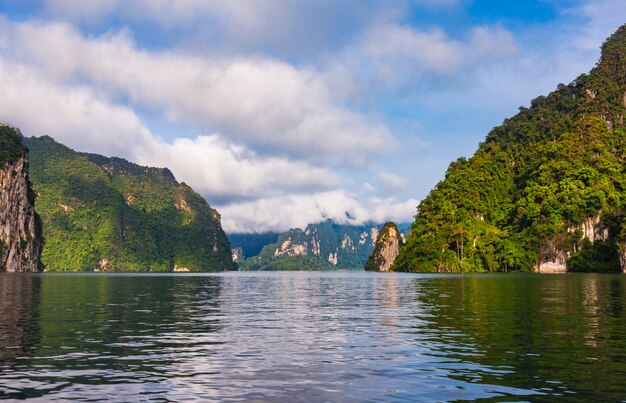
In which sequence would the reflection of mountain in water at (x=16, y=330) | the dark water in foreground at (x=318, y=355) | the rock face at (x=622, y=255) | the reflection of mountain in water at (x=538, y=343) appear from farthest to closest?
the rock face at (x=622, y=255) → the reflection of mountain in water at (x=16, y=330) → the reflection of mountain in water at (x=538, y=343) → the dark water in foreground at (x=318, y=355)

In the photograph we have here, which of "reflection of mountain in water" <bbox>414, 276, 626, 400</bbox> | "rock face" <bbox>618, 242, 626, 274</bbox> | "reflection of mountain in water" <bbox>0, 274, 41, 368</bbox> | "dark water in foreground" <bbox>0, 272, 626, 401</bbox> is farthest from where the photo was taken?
"rock face" <bbox>618, 242, 626, 274</bbox>

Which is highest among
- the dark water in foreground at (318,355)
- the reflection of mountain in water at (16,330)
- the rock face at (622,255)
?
the rock face at (622,255)

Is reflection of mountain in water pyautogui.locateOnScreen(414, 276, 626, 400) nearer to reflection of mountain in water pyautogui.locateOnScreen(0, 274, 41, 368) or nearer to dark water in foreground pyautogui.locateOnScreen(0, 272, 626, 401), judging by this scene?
dark water in foreground pyautogui.locateOnScreen(0, 272, 626, 401)

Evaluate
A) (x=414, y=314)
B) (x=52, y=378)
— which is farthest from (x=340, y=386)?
Answer: (x=414, y=314)

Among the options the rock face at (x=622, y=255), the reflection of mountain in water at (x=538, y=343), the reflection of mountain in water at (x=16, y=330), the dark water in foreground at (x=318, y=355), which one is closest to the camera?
the dark water in foreground at (x=318, y=355)

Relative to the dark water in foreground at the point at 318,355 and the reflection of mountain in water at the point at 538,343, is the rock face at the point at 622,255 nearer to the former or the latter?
the reflection of mountain in water at the point at 538,343

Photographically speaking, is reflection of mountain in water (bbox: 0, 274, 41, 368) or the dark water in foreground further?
reflection of mountain in water (bbox: 0, 274, 41, 368)

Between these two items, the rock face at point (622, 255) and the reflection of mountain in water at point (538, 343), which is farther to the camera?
the rock face at point (622, 255)

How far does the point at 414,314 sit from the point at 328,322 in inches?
348

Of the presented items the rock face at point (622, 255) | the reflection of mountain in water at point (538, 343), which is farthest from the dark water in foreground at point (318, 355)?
the rock face at point (622, 255)

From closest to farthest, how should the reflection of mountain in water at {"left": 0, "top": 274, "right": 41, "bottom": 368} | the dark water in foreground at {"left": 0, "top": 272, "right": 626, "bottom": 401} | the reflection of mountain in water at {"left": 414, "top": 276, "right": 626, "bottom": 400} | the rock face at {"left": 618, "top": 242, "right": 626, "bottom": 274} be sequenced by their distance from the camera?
the dark water in foreground at {"left": 0, "top": 272, "right": 626, "bottom": 401} → the reflection of mountain in water at {"left": 414, "top": 276, "right": 626, "bottom": 400} → the reflection of mountain in water at {"left": 0, "top": 274, "right": 41, "bottom": 368} → the rock face at {"left": 618, "top": 242, "right": 626, "bottom": 274}

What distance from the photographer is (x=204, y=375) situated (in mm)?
22172

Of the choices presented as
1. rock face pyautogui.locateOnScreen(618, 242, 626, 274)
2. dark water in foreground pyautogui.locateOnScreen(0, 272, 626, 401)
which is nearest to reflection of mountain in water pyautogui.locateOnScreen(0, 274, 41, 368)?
dark water in foreground pyautogui.locateOnScreen(0, 272, 626, 401)

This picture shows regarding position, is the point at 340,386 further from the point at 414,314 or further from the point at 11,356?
the point at 414,314
